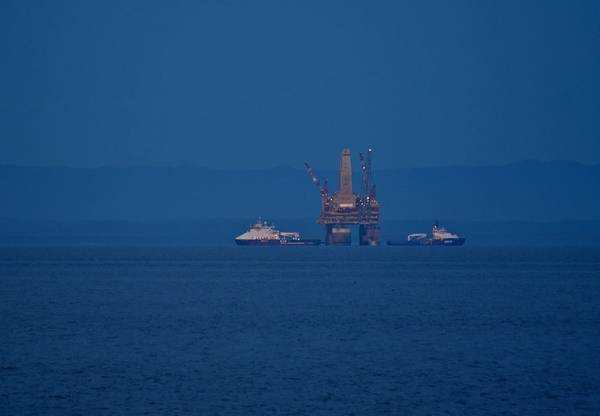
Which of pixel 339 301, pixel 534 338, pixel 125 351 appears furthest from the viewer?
pixel 339 301

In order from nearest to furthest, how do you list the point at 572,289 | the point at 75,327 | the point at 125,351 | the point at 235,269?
the point at 125,351 → the point at 75,327 → the point at 572,289 → the point at 235,269

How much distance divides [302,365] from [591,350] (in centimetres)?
1261

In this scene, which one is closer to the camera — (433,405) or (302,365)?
(433,405)

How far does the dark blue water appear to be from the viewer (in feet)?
116

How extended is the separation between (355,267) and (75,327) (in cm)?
7841

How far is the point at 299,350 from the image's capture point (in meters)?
47.1

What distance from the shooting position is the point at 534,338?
5184 centimetres

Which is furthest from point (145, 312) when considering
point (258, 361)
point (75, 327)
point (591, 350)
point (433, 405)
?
point (433, 405)

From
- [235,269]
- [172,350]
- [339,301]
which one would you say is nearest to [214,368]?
[172,350]

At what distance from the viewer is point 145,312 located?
65.3 metres

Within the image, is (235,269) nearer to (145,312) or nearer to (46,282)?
(46,282)

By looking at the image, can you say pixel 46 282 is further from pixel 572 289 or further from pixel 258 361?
pixel 258 361

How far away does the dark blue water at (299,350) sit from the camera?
35.5 m

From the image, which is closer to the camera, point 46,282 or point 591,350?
point 591,350
